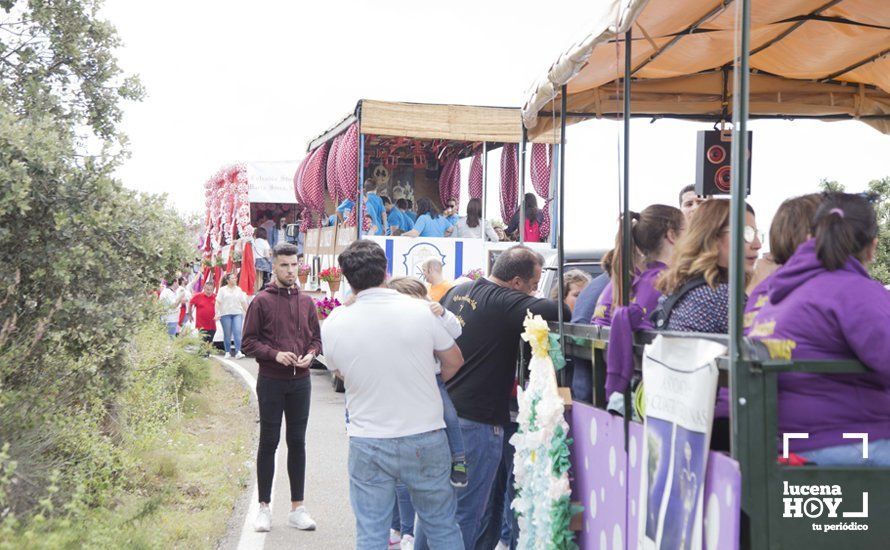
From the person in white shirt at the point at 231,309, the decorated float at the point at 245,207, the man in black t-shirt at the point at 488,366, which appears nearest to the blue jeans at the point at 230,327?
the person in white shirt at the point at 231,309

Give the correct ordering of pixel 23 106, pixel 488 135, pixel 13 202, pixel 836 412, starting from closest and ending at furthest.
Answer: pixel 836 412 < pixel 13 202 < pixel 23 106 < pixel 488 135

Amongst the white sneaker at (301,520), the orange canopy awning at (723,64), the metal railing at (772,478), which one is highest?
the orange canopy awning at (723,64)

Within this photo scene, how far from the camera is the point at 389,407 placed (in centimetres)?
508

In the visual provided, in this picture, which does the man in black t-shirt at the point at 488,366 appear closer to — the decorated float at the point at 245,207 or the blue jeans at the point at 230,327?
the blue jeans at the point at 230,327

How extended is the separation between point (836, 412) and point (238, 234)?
24.9m

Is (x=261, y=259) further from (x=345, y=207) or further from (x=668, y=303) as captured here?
(x=668, y=303)

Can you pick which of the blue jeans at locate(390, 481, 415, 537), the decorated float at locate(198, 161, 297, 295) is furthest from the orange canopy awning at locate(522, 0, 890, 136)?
the decorated float at locate(198, 161, 297, 295)

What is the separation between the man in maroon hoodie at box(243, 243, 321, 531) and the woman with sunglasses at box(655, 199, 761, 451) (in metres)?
4.12

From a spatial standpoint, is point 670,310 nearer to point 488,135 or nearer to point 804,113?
point 804,113

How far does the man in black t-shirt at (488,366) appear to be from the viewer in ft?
19.3

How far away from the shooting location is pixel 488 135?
54.0 feet

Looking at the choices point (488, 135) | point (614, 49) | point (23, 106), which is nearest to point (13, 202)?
point (23, 106)

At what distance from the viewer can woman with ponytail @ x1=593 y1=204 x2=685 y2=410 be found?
14.2ft

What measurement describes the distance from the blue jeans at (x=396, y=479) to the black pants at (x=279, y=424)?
8.87ft
